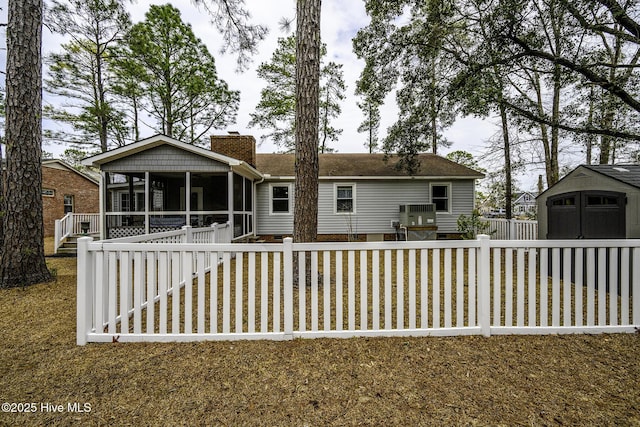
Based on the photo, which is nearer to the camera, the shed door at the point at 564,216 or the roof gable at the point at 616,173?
the roof gable at the point at 616,173

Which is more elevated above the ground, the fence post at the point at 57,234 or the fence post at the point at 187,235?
the fence post at the point at 187,235

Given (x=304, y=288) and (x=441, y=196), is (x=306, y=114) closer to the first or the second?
(x=304, y=288)

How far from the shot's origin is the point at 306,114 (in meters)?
4.66

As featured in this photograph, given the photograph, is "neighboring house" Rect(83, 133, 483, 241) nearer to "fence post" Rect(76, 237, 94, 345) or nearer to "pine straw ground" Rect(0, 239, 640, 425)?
"fence post" Rect(76, 237, 94, 345)

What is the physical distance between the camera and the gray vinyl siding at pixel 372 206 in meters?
11.6

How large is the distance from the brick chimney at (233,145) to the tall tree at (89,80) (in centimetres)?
965

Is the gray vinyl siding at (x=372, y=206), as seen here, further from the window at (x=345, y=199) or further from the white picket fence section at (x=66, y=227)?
the white picket fence section at (x=66, y=227)

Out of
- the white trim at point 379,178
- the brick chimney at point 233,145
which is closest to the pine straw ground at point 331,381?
the brick chimney at point 233,145

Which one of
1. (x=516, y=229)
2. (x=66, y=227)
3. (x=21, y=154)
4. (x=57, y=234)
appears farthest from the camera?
(x=66, y=227)

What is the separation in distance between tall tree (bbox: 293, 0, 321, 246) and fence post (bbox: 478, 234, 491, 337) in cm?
257

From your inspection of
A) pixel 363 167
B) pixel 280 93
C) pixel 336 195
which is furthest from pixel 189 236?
pixel 280 93

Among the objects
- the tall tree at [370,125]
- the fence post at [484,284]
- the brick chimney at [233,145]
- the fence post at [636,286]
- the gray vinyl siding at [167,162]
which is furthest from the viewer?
the tall tree at [370,125]

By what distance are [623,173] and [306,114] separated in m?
5.98

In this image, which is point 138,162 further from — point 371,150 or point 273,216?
point 371,150
